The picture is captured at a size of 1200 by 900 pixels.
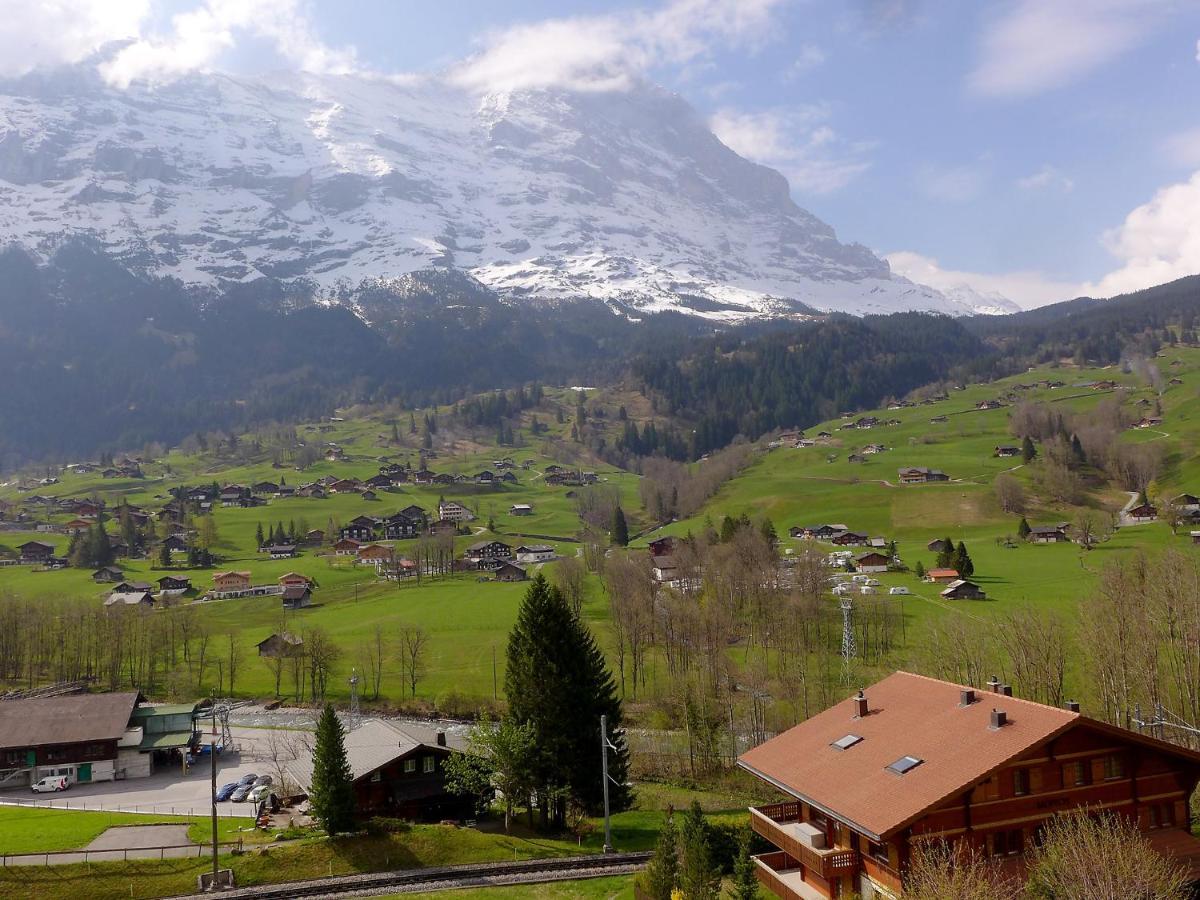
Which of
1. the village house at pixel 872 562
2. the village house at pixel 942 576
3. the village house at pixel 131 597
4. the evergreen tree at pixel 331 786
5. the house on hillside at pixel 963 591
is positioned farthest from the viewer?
the village house at pixel 872 562

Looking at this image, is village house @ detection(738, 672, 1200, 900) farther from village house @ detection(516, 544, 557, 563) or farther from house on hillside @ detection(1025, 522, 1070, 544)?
village house @ detection(516, 544, 557, 563)

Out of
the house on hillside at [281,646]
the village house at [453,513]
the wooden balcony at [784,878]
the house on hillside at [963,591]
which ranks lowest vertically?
the wooden balcony at [784,878]

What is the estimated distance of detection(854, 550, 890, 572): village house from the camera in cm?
12606

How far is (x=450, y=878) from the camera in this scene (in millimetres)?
41781

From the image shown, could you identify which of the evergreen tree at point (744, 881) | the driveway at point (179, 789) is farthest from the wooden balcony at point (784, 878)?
the driveway at point (179, 789)

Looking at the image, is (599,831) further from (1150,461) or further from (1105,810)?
(1150,461)

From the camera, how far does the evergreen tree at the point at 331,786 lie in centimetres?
4534

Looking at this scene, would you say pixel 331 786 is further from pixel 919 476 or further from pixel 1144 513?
pixel 919 476

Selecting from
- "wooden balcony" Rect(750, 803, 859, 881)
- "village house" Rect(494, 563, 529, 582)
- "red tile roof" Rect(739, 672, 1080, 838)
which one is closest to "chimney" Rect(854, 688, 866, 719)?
"red tile roof" Rect(739, 672, 1080, 838)

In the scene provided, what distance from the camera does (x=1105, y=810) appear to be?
1267 inches

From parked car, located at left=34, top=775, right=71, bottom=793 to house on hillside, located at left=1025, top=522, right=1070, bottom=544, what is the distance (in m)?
124

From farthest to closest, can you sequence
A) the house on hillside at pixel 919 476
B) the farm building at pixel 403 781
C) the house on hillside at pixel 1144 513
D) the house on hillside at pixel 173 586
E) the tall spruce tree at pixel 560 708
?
the house on hillside at pixel 919 476, the house on hillside at pixel 1144 513, the house on hillside at pixel 173 586, the farm building at pixel 403 781, the tall spruce tree at pixel 560 708

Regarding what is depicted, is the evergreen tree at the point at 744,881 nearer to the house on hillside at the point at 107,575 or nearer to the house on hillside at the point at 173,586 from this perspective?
the house on hillside at the point at 173,586

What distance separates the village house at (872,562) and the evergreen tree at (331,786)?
92.8 meters
